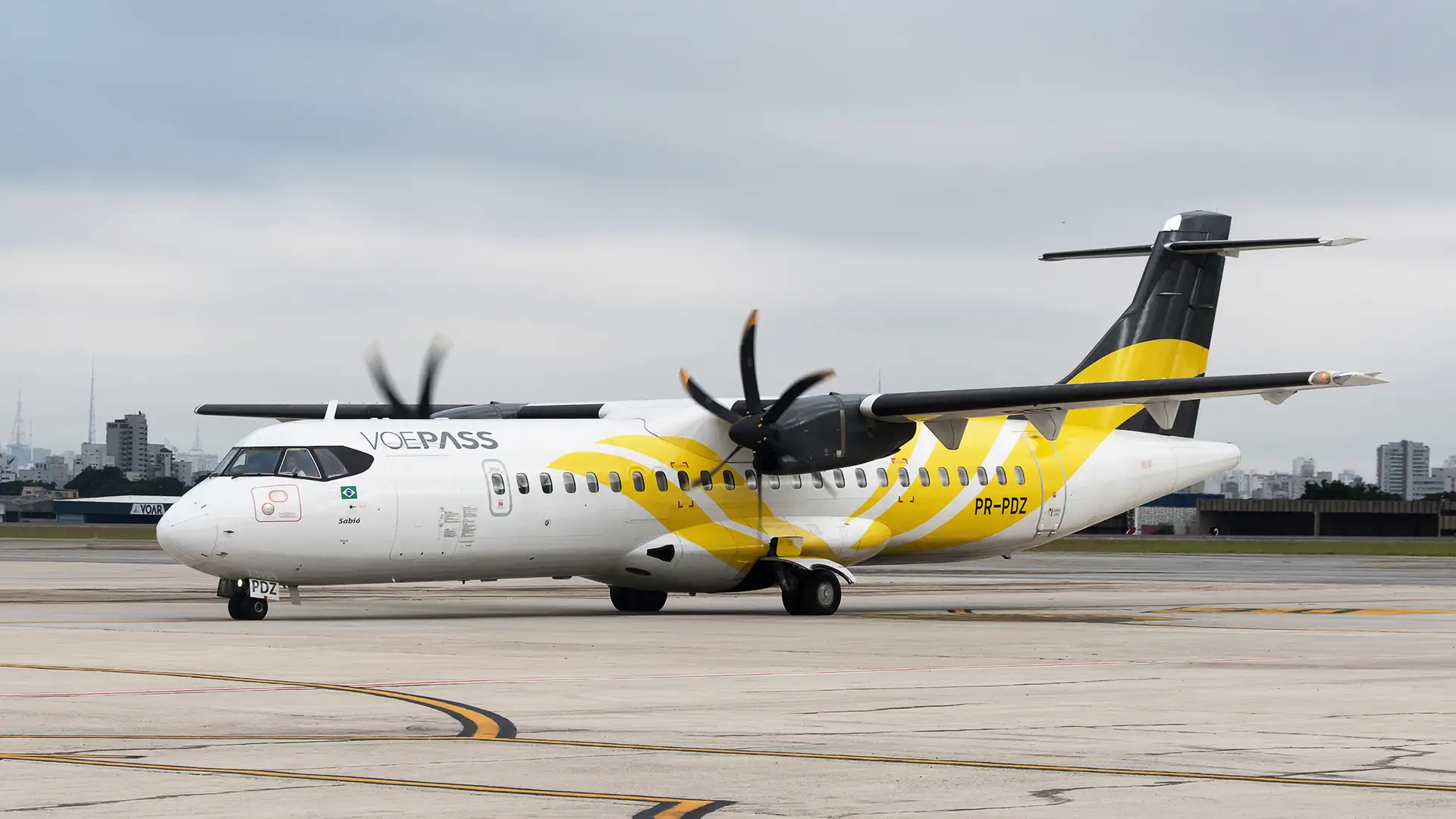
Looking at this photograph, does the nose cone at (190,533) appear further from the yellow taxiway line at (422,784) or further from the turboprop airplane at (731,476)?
the yellow taxiway line at (422,784)

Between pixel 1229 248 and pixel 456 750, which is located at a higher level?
pixel 1229 248

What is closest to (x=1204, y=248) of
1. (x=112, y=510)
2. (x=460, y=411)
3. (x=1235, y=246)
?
(x=1235, y=246)

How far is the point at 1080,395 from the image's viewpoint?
25.2 m

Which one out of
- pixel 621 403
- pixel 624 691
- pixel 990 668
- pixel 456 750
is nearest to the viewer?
pixel 456 750

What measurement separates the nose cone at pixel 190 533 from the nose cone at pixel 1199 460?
703 inches

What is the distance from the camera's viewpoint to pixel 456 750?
387 inches

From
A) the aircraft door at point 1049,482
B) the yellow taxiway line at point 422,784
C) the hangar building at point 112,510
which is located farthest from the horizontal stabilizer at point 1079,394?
the hangar building at point 112,510

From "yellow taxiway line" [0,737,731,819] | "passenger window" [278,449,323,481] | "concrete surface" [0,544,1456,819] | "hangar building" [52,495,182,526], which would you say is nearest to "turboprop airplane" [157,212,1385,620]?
"passenger window" [278,449,323,481]

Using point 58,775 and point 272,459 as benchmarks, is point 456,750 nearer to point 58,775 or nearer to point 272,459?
point 58,775

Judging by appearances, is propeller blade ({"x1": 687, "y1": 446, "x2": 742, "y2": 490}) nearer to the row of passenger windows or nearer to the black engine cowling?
the row of passenger windows

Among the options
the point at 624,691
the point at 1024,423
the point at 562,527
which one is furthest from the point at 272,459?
the point at 1024,423

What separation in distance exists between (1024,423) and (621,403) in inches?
289

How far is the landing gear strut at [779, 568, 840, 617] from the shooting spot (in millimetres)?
26344

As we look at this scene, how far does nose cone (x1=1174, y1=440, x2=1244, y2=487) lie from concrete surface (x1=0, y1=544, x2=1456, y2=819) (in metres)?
6.07
